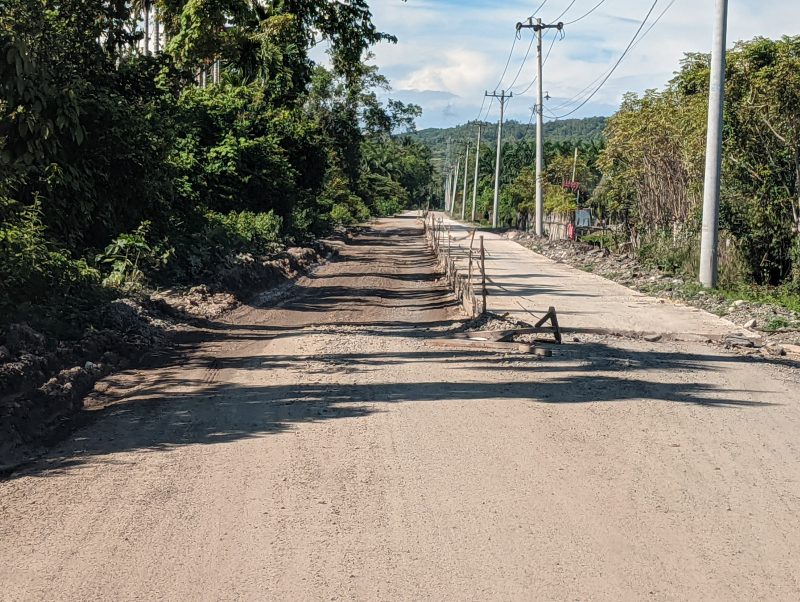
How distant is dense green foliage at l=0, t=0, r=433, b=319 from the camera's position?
11117 mm

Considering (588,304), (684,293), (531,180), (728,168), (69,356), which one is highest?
(531,180)

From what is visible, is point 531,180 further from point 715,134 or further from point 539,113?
point 715,134

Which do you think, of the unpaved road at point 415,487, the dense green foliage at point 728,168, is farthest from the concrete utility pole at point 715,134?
the unpaved road at point 415,487

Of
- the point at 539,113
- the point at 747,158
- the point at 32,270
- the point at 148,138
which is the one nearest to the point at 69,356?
the point at 32,270

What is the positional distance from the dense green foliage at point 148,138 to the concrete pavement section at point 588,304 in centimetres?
647

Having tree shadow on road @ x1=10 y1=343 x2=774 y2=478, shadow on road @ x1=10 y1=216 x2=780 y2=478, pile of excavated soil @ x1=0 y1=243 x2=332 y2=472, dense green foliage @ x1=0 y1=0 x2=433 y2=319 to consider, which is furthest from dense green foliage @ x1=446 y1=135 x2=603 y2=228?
tree shadow on road @ x1=10 y1=343 x2=774 y2=478

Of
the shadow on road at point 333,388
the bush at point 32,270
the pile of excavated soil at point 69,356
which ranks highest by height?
the bush at point 32,270

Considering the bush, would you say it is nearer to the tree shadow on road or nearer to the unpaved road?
the unpaved road

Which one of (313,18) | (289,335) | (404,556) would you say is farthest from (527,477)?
(313,18)

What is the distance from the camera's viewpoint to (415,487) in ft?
21.6

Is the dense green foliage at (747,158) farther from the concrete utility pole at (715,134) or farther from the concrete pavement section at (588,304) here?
the concrete pavement section at (588,304)

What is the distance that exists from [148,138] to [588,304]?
31.5 ft

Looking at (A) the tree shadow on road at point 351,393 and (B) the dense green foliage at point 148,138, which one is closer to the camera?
(A) the tree shadow on road at point 351,393

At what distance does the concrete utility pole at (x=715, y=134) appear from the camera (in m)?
19.7
